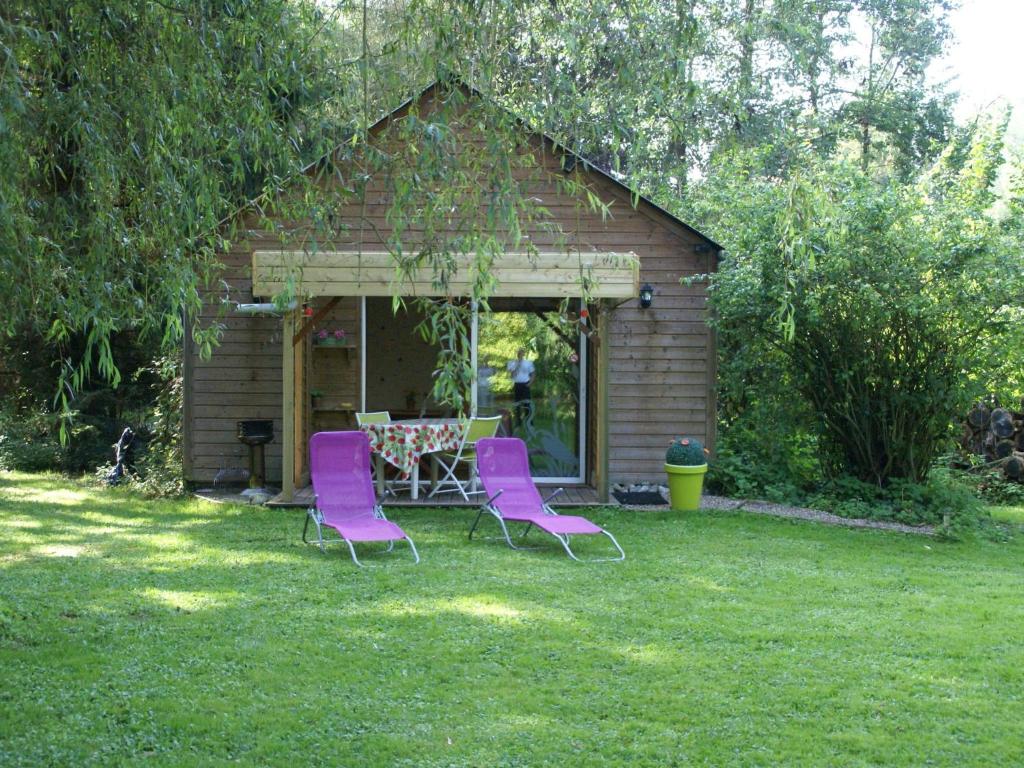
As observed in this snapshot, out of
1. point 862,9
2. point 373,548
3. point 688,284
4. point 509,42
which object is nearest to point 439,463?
point 373,548

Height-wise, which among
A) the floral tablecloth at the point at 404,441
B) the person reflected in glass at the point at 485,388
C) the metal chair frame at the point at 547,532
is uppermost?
the person reflected in glass at the point at 485,388

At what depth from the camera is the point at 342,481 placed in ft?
26.9

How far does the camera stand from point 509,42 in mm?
4668

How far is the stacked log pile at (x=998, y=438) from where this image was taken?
38.1ft

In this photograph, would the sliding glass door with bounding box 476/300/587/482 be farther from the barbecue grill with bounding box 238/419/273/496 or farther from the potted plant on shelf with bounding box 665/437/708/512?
the barbecue grill with bounding box 238/419/273/496

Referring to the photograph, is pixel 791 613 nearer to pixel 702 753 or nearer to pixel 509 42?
pixel 702 753

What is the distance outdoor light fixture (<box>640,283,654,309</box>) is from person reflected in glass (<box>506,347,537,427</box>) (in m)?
1.37

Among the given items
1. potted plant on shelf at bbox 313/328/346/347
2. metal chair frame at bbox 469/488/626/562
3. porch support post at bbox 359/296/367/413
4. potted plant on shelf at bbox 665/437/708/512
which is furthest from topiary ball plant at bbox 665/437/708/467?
potted plant on shelf at bbox 313/328/346/347

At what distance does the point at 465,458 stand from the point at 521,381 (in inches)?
59.2

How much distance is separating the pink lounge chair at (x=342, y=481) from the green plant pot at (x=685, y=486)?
2889 millimetres

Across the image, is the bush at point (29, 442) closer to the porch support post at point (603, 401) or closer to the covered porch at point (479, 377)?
the covered porch at point (479, 377)

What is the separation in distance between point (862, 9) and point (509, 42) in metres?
21.7

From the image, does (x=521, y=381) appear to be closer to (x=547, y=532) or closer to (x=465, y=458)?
(x=465, y=458)

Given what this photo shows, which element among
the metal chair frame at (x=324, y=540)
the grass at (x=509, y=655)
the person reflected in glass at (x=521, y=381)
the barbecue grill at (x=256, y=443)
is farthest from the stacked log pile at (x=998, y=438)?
the barbecue grill at (x=256, y=443)
